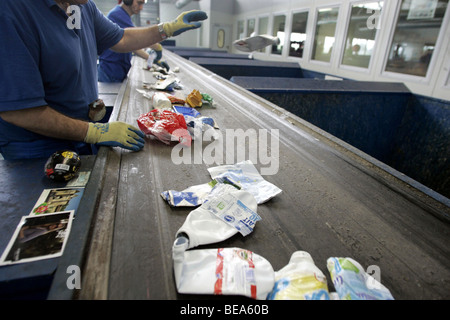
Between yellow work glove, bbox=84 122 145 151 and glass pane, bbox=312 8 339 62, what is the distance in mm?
4604

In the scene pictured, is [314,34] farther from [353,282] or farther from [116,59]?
[353,282]

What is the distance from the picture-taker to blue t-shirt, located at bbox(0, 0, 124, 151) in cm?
87

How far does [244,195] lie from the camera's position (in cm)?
80

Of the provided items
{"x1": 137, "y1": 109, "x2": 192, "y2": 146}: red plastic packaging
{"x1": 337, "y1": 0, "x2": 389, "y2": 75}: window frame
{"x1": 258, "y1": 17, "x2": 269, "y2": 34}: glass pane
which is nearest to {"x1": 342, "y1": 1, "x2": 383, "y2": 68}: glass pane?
{"x1": 337, "y1": 0, "x2": 389, "y2": 75}: window frame

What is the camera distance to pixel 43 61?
1015 mm

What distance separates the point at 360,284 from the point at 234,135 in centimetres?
97

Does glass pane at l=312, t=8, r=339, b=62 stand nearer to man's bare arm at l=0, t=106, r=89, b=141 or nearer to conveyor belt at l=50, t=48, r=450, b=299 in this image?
conveyor belt at l=50, t=48, r=450, b=299

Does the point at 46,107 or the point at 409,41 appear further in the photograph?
the point at 409,41

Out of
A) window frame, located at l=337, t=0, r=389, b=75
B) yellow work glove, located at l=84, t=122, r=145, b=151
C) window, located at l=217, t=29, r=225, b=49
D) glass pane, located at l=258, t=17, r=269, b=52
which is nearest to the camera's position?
yellow work glove, located at l=84, t=122, r=145, b=151

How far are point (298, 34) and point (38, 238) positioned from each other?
20.4 feet

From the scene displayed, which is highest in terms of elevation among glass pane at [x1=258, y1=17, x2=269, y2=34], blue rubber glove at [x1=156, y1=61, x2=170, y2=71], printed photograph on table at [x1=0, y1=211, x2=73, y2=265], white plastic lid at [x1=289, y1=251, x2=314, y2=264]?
glass pane at [x1=258, y1=17, x2=269, y2=34]

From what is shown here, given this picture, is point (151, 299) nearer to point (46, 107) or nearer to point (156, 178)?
point (156, 178)

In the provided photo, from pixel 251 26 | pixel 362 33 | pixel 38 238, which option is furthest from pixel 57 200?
pixel 251 26

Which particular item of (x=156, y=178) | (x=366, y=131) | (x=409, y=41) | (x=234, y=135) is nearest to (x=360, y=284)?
(x=156, y=178)
